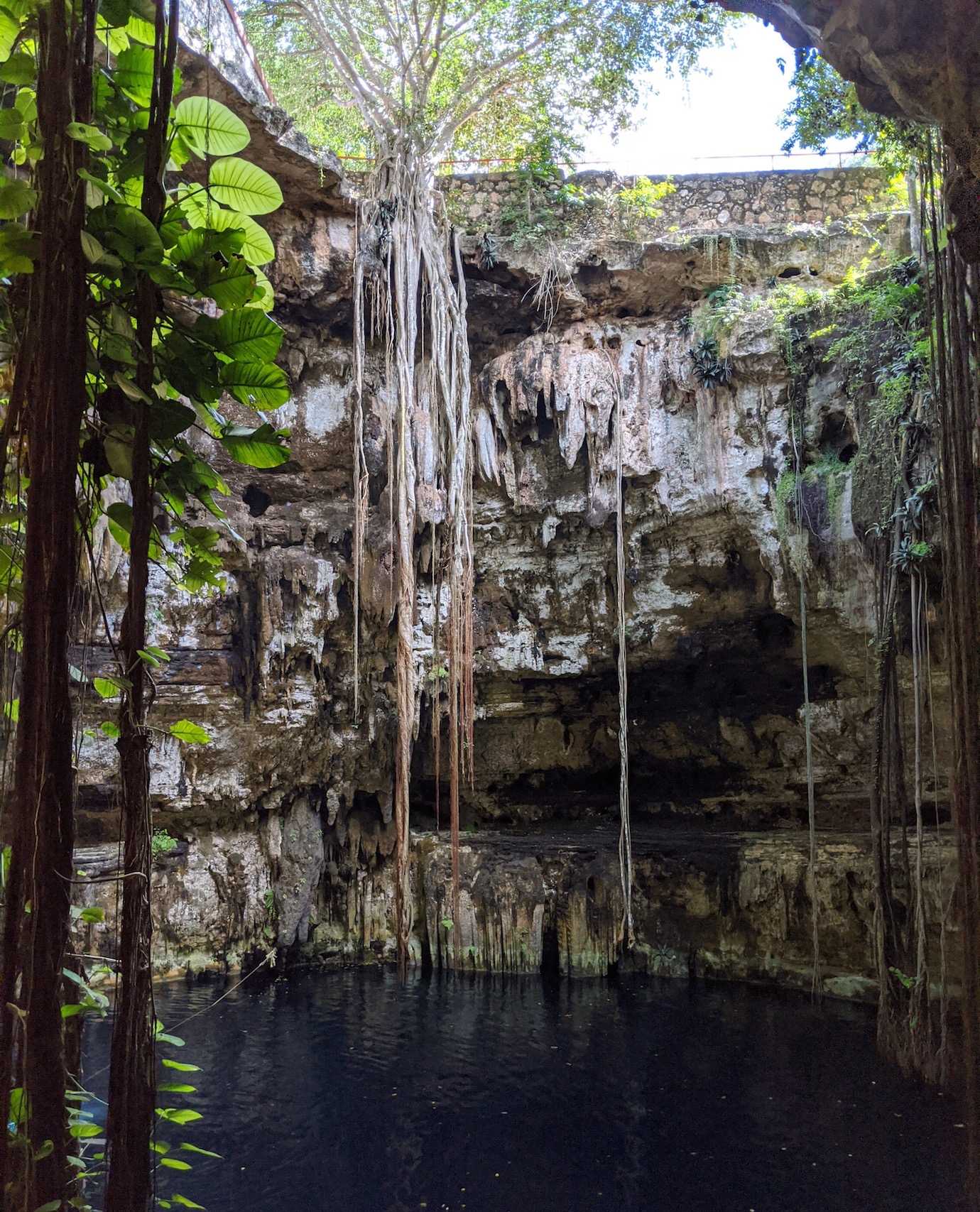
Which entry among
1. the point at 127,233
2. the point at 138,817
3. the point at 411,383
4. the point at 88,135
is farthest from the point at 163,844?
the point at 88,135

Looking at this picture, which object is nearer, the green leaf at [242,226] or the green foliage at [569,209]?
the green leaf at [242,226]

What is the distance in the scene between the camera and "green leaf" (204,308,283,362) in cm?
164

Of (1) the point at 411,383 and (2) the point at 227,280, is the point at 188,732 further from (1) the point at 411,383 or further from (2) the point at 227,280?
(1) the point at 411,383

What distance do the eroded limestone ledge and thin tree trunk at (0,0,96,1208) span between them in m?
6.93

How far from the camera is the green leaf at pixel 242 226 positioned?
1.73m

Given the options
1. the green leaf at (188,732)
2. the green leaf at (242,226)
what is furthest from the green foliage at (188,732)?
the green leaf at (242,226)

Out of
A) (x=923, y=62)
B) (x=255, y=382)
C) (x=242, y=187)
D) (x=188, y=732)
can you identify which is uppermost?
(x=923, y=62)

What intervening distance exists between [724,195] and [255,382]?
884 cm

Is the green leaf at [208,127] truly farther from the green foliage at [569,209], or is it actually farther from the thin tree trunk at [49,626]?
the green foliage at [569,209]

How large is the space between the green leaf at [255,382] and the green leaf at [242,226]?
202 mm

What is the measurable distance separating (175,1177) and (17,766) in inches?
172

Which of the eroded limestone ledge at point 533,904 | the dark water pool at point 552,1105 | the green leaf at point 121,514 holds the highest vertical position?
the green leaf at point 121,514

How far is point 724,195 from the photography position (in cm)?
926

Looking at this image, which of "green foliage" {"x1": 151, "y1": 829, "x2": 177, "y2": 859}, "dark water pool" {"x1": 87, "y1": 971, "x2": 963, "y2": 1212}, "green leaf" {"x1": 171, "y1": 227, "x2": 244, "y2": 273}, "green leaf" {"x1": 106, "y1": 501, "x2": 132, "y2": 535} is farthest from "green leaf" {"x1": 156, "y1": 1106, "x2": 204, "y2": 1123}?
"green foliage" {"x1": 151, "y1": 829, "x2": 177, "y2": 859}
